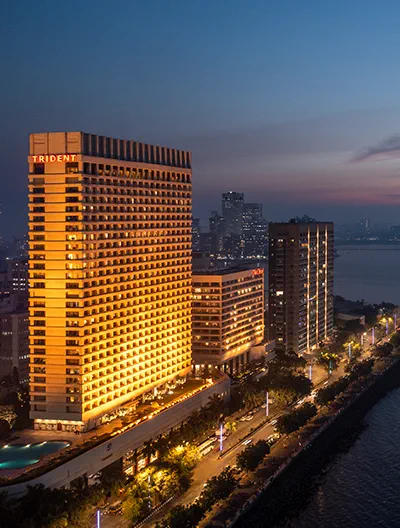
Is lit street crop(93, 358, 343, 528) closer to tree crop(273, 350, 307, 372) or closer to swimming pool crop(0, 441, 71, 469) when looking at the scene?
swimming pool crop(0, 441, 71, 469)

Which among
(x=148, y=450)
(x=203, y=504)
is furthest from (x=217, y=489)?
(x=148, y=450)

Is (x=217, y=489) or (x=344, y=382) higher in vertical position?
(x=344, y=382)

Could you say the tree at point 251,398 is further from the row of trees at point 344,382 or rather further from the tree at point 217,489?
the tree at point 217,489

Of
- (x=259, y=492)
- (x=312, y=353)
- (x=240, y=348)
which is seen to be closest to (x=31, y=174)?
(x=259, y=492)

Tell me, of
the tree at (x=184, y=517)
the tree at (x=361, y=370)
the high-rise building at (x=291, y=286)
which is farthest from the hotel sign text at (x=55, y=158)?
the high-rise building at (x=291, y=286)

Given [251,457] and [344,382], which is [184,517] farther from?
[344,382]

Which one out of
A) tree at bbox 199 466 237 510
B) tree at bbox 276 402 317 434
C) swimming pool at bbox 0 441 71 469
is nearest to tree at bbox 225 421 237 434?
tree at bbox 276 402 317 434

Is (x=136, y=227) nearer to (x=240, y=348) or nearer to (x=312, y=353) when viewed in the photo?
(x=240, y=348)
